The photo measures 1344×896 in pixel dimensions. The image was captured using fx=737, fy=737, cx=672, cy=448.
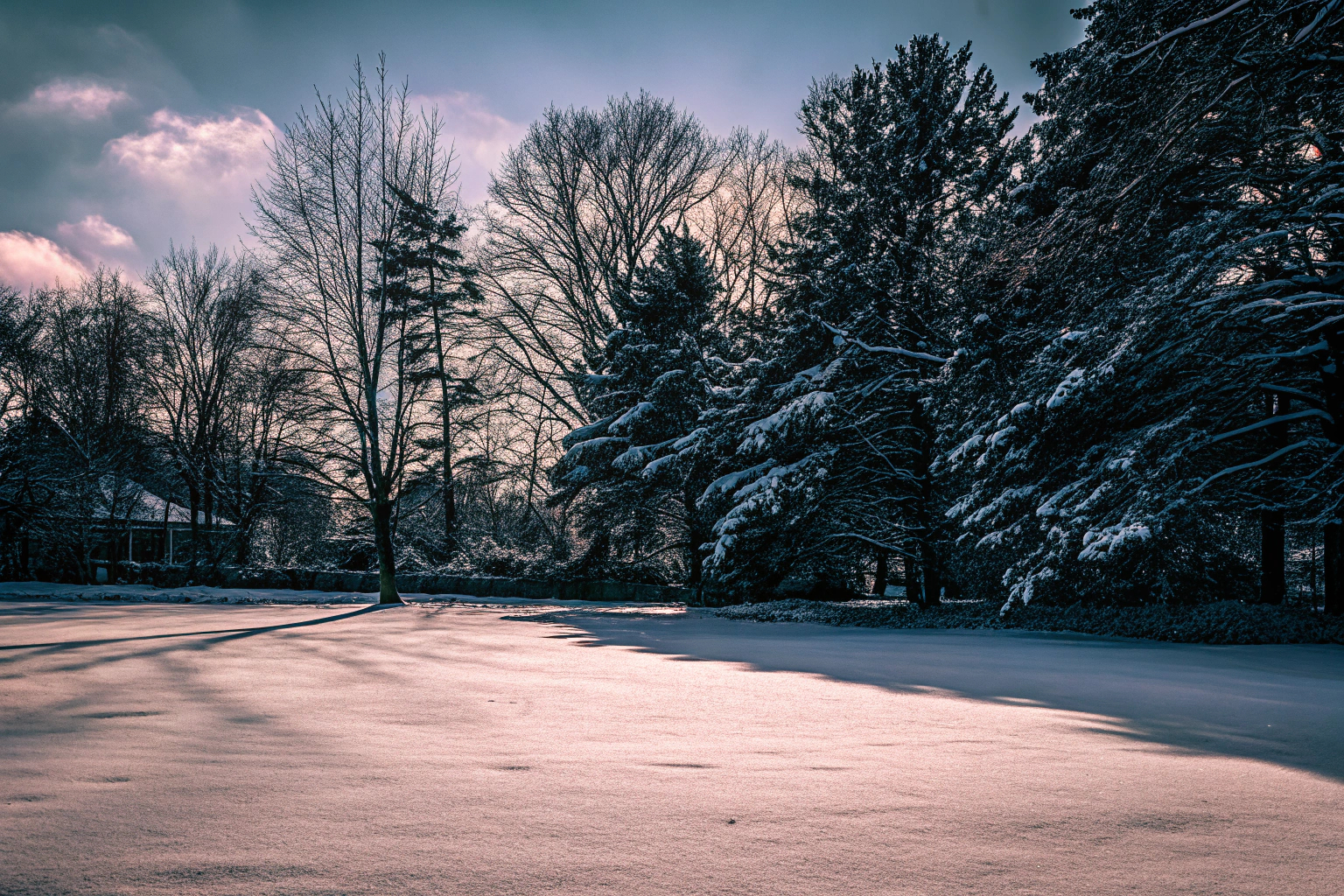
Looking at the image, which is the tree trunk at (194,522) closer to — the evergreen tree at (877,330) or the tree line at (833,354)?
the tree line at (833,354)

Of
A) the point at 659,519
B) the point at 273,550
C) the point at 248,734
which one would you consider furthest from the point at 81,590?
the point at 248,734

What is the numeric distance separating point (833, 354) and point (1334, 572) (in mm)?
9172

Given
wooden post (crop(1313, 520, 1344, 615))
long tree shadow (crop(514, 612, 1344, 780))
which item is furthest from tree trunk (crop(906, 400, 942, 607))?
wooden post (crop(1313, 520, 1344, 615))

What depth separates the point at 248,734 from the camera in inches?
157

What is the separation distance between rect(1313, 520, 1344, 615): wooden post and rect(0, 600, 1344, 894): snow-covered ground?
17.2 feet

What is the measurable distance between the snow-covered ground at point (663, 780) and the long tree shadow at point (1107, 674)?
6 centimetres

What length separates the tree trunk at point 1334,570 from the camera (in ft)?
35.9

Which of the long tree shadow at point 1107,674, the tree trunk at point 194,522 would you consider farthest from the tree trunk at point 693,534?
the tree trunk at point 194,522

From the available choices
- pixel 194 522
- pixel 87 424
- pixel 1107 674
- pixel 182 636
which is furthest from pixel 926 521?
pixel 87 424

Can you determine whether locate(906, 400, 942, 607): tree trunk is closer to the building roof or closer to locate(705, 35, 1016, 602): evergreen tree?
locate(705, 35, 1016, 602): evergreen tree

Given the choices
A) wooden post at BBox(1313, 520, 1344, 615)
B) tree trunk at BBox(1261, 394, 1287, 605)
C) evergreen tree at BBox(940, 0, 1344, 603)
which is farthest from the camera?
tree trunk at BBox(1261, 394, 1287, 605)

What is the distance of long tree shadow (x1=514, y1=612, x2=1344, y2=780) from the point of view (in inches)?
174

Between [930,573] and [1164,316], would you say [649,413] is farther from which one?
[1164,316]

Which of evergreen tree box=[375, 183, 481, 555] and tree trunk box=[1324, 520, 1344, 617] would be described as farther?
evergreen tree box=[375, 183, 481, 555]
